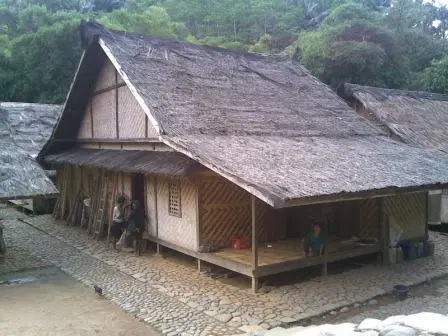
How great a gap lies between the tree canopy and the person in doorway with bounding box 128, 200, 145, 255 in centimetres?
1508

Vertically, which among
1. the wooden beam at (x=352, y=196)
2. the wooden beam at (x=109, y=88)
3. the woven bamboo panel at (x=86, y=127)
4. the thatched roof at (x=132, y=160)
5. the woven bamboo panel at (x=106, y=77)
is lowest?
the wooden beam at (x=352, y=196)

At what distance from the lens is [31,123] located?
19141 mm

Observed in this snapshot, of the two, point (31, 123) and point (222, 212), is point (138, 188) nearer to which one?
point (222, 212)

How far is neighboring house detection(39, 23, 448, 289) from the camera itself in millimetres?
8758

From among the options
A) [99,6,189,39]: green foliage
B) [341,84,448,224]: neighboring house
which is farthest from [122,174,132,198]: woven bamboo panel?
[99,6,189,39]: green foliage

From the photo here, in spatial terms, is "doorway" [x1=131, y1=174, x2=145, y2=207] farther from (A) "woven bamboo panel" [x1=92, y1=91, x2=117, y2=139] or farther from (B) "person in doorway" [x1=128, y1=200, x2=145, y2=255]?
(A) "woven bamboo panel" [x1=92, y1=91, x2=117, y2=139]

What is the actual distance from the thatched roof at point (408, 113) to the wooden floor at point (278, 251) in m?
5.30

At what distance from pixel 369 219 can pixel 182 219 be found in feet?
16.0

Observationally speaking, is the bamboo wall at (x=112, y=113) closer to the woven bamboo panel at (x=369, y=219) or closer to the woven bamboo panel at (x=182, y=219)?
the woven bamboo panel at (x=182, y=219)

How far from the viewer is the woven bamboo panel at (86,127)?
49.1ft

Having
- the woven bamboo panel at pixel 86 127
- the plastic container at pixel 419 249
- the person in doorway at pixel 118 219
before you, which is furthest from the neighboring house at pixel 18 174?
the plastic container at pixel 419 249

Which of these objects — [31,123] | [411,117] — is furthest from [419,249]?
[31,123]

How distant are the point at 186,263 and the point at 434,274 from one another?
225 inches

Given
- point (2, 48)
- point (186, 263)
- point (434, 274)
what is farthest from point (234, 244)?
point (2, 48)
